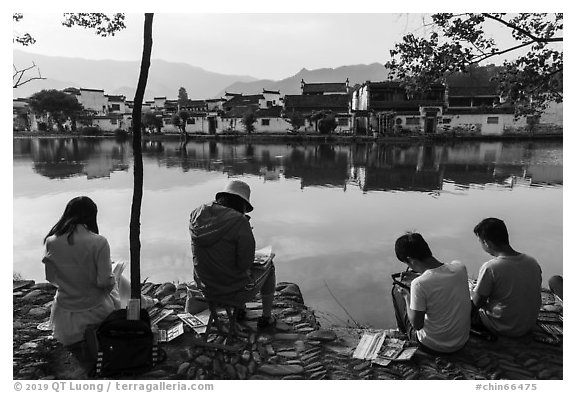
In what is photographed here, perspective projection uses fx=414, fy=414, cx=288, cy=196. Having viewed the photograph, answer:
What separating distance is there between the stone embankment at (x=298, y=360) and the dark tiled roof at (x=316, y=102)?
29.5 meters

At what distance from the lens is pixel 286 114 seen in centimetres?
3073

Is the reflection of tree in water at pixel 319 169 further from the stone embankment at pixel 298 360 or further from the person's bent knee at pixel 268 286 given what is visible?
the stone embankment at pixel 298 360

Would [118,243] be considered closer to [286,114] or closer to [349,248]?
[349,248]

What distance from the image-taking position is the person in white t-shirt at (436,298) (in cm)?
217

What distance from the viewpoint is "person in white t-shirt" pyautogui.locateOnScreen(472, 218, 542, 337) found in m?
2.34

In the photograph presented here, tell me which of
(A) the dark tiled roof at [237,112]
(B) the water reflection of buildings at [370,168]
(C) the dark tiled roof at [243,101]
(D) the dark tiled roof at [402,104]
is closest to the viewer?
(B) the water reflection of buildings at [370,168]

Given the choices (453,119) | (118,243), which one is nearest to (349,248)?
(118,243)

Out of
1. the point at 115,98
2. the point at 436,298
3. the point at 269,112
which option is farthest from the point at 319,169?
the point at 115,98

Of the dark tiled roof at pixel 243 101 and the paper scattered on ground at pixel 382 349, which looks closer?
the paper scattered on ground at pixel 382 349

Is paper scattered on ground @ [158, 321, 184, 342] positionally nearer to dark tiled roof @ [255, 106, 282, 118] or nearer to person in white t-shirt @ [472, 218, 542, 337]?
person in white t-shirt @ [472, 218, 542, 337]

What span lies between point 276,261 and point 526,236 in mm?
3372

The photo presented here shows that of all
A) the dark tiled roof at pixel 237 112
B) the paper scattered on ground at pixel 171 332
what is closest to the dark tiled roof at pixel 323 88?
the dark tiled roof at pixel 237 112

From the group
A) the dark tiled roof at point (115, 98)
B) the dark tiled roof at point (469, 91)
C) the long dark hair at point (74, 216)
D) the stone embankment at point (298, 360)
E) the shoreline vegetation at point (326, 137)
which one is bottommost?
the stone embankment at point (298, 360)
